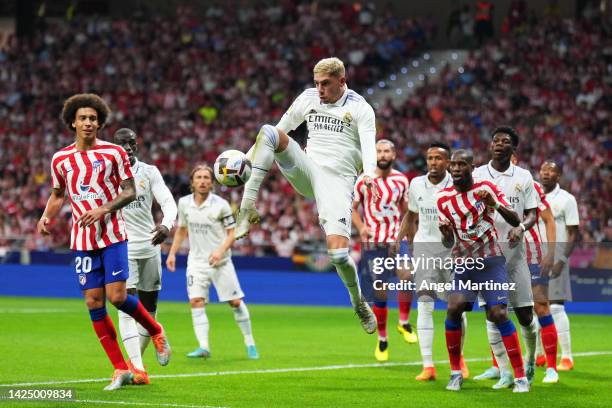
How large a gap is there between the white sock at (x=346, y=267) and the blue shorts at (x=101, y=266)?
6.12 ft

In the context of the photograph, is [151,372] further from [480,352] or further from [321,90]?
[480,352]

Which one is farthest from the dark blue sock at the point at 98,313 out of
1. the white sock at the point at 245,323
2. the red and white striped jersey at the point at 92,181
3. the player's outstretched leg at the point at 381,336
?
the player's outstretched leg at the point at 381,336

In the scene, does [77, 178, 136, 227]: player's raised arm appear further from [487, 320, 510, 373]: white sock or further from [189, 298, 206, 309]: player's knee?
[189, 298, 206, 309]: player's knee

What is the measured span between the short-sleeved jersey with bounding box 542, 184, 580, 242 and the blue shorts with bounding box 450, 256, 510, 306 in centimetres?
312

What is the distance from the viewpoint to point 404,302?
1498 cm

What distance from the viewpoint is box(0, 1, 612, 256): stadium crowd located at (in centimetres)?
2759

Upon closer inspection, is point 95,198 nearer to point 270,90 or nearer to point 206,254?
point 206,254

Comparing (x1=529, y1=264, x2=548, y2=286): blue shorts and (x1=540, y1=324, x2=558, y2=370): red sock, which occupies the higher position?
(x1=529, y1=264, x2=548, y2=286): blue shorts

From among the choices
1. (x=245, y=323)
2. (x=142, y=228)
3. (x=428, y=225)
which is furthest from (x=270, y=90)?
(x=142, y=228)

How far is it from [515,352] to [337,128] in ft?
8.56

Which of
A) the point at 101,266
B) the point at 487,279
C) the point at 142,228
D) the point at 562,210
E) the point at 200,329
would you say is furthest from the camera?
the point at 200,329

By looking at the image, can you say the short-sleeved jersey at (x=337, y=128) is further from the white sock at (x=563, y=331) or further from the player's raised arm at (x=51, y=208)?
the white sock at (x=563, y=331)

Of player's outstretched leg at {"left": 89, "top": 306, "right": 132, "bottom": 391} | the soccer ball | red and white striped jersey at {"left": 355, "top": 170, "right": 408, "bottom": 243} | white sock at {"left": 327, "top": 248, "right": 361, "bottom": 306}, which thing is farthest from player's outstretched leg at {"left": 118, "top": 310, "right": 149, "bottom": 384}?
red and white striped jersey at {"left": 355, "top": 170, "right": 408, "bottom": 243}

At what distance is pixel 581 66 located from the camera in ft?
97.1
